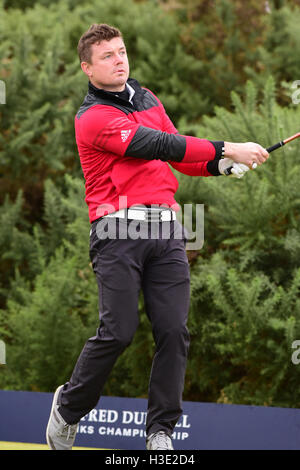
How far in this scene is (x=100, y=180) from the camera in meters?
2.74

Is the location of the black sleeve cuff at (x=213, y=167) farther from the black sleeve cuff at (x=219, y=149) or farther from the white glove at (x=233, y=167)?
the black sleeve cuff at (x=219, y=149)

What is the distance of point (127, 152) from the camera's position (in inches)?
103

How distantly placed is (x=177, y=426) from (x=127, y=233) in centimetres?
135

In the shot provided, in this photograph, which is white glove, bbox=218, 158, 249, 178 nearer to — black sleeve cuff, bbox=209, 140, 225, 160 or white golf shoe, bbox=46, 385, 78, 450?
black sleeve cuff, bbox=209, 140, 225, 160

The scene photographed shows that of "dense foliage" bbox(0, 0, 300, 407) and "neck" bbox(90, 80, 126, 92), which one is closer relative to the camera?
"neck" bbox(90, 80, 126, 92)

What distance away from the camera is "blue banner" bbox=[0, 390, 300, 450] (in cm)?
340

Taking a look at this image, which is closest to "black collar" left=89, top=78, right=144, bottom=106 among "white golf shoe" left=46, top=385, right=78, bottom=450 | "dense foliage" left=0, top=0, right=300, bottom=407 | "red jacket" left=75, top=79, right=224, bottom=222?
"red jacket" left=75, top=79, right=224, bottom=222

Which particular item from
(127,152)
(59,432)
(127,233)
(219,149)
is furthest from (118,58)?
(59,432)

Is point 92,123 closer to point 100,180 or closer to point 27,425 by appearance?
point 100,180

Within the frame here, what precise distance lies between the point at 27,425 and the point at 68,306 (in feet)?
4.42

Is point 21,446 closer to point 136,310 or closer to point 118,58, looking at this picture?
point 136,310

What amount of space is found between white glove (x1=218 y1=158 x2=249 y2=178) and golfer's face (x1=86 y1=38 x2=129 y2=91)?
552 millimetres
